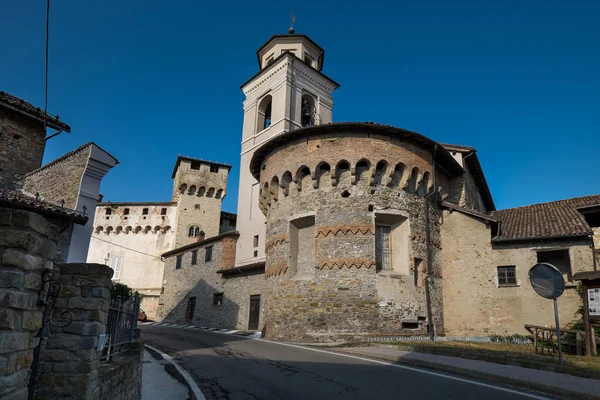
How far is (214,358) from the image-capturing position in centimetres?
1155

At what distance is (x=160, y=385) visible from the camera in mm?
8375

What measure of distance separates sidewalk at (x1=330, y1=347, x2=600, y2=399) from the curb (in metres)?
5.11

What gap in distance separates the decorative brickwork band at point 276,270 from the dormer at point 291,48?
62.5ft

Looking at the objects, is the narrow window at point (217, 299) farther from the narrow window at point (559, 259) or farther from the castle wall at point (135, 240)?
the narrow window at point (559, 259)

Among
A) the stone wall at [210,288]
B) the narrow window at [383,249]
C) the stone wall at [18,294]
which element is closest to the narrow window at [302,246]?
the narrow window at [383,249]

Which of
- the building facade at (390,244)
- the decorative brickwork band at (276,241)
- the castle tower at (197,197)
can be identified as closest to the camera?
the building facade at (390,244)

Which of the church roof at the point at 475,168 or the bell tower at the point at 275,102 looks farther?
the bell tower at the point at 275,102

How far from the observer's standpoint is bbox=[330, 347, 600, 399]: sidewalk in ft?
22.4

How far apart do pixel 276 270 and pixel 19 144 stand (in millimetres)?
13172

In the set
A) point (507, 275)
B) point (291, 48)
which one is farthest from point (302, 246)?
point (291, 48)

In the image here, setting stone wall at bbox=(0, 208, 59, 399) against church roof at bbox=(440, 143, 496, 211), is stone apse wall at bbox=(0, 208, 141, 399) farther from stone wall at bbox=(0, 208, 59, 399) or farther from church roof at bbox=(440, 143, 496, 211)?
church roof at bbox=(440, 143, 496, 211)

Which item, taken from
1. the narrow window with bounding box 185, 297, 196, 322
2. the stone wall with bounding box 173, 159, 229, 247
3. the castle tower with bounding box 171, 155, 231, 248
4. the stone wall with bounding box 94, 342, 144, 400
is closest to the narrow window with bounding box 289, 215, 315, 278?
the stone wall with bounding box 94, 342, 144, 400

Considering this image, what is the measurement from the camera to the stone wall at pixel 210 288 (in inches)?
996

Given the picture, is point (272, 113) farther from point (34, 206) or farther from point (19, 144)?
point (34, 206)
